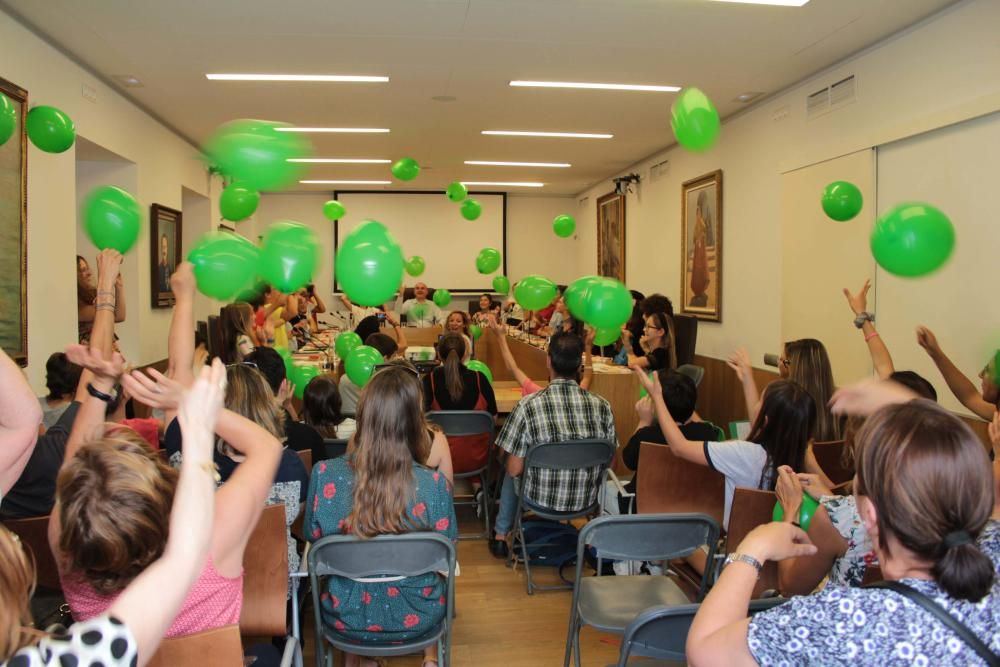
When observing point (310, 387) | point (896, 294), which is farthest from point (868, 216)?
point (310, 387)

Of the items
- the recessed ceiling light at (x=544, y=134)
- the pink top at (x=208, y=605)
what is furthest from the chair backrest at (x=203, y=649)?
the recessed ceiling light at (x=544, y=134)

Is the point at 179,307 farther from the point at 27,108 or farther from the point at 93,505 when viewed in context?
the point at 27,108

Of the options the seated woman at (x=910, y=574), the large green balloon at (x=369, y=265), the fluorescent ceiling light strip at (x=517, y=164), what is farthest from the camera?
the fluorescent ceiling light strip at (x=517, y=164)

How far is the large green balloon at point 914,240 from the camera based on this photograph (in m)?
3.02

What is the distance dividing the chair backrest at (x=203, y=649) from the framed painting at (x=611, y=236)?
9.67m

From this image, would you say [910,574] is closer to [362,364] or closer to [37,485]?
[37,485]

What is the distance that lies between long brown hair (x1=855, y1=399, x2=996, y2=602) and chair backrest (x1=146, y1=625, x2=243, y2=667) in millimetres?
1224

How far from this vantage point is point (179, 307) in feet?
7.72

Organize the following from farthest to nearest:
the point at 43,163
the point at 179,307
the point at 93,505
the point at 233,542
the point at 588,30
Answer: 1. the point at 43,163
2. the point at 588,30
3. the point at 179,307
4. the point at 233,542
5. the point at 93,505

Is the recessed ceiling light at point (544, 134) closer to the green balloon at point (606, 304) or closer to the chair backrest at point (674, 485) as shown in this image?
the green balloon at point (606, 304)

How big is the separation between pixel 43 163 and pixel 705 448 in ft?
15.7

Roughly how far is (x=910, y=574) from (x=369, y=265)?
234cm

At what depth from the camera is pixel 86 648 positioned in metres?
0.89

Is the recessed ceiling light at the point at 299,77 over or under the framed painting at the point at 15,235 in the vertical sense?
over
